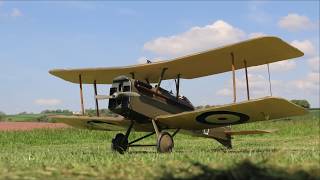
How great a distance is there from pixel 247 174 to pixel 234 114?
742 centimetres

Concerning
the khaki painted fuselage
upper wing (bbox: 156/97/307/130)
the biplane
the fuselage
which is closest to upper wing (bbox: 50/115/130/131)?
the biplane

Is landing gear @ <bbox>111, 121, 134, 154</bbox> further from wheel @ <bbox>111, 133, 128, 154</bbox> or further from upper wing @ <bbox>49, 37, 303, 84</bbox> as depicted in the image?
upper wing @ <bbox>49, 37, 303, 84</bbox>

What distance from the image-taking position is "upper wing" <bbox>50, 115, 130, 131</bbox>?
1429cm

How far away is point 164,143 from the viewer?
39.6ft

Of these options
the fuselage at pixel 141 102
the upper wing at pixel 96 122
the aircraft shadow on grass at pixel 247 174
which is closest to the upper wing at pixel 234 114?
the fuselage at pixel 141 102

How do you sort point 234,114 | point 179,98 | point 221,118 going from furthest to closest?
point 179,98, point 221,118, point 234,114

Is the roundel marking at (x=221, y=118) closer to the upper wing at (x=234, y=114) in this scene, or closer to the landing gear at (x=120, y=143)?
the upper wing at (x=234, y=114)

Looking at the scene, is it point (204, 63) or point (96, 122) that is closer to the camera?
point (204, 63)

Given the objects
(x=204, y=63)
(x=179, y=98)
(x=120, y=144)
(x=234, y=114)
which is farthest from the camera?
(x=179, y=98)

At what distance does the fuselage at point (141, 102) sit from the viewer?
12.5 m

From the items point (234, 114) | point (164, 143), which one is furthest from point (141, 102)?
point (234, 114)

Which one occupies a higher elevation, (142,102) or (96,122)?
(142,102)

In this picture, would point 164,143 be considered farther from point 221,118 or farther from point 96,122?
point 96,122

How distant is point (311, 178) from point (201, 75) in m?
10.2
